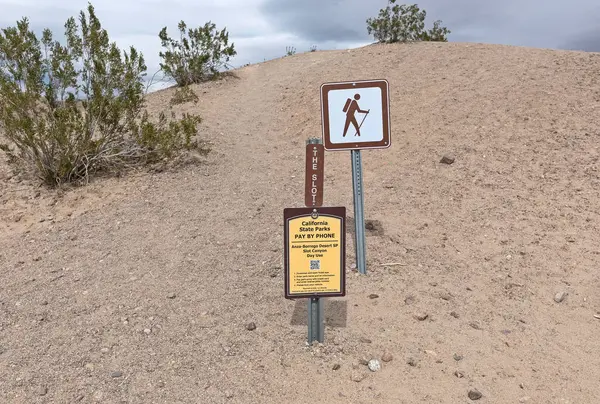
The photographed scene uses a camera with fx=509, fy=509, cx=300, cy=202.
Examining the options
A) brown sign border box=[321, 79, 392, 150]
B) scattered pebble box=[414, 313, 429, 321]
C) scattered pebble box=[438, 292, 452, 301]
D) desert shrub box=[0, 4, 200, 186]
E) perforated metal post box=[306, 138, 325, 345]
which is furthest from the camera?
desert shrub box=[0, 4, 200, 186]

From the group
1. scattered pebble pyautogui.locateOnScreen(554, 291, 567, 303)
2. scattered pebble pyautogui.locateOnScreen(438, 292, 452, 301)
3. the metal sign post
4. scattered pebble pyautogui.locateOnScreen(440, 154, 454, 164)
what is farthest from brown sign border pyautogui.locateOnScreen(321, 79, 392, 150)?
scattered pebble pyautogui.locateOnScreen(440, 154, 454, 164)

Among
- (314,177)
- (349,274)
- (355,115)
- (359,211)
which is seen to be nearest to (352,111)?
(355,115)

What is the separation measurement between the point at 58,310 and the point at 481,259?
3.52 metres

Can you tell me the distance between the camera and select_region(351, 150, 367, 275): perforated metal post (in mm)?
4078

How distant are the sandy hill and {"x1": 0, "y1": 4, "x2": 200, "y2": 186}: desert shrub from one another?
42cm

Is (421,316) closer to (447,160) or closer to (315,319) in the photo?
(315,319)

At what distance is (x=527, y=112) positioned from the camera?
7352 millimetres

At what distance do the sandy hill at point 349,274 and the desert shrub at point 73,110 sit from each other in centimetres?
42

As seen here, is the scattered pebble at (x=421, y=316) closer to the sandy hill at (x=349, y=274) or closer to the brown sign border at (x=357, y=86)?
the sandy hill at (x=349, y=274)

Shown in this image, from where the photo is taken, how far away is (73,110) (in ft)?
21.3

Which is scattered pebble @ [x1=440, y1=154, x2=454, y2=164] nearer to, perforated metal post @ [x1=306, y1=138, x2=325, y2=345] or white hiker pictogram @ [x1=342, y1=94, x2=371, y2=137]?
white hiker pictogram @ [x1=342, y1=94, x2=371, y2=137]

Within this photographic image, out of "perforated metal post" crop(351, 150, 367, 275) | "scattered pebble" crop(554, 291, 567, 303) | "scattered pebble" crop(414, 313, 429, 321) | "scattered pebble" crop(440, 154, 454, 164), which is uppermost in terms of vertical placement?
"scattered pebble" crop(440, 154, 454, 164)

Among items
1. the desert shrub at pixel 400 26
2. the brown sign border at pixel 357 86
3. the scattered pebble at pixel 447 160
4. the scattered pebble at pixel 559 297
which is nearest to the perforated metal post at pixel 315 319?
the brown sign border at pixel 357 86

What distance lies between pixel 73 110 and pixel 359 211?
430cm
